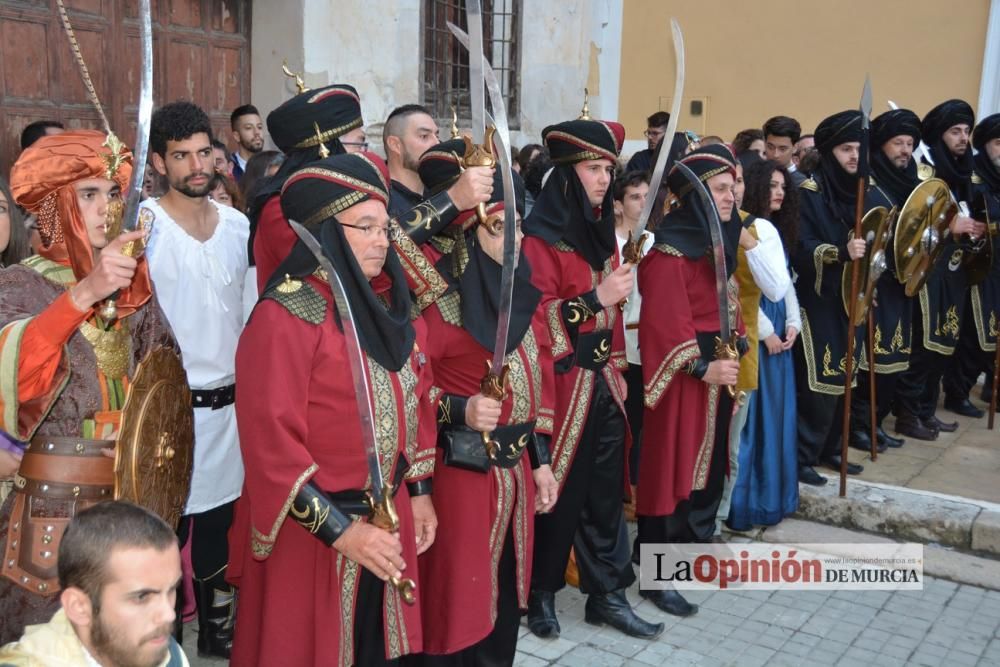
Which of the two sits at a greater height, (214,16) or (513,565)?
(214,16)

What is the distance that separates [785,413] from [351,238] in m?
3.50

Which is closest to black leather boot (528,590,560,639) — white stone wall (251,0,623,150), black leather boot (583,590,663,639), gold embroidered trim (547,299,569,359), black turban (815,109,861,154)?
black leather boot (583,590,663,639)

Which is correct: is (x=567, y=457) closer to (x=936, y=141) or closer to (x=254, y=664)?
(x=254, y=664)

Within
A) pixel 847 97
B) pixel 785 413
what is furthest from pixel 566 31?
pixel 785 413

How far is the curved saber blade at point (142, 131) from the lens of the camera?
2.53m

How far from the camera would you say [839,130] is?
6270 millimetres

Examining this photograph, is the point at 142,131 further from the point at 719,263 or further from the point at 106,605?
the point at 719,263

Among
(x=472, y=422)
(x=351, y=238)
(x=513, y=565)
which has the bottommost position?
(x=513, y=565)

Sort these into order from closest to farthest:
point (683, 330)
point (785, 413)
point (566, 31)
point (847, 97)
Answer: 1. point (683, 330)
2. point (785, 413)
3. point (566, 31)
4. point (847, 97)

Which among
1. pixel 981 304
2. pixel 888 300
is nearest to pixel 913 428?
pixel 888 300

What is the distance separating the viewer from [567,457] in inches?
165

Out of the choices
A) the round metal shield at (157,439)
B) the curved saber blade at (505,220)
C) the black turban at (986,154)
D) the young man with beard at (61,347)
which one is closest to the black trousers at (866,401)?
the black turban at (986,154)

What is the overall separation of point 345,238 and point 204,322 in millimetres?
1209

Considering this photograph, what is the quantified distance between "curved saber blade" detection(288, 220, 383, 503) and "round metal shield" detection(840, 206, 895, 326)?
4.07 m
